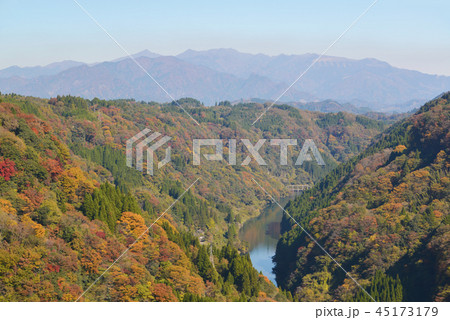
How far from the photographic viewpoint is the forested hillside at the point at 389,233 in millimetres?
54094

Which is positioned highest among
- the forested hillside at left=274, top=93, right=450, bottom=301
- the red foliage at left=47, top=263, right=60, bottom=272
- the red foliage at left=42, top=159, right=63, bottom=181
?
the red foliage at left=42, top=159, right=63, bottom=181

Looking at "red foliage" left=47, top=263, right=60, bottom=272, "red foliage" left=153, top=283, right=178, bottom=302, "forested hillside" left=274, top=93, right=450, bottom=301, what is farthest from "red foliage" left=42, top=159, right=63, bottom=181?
"forested hillside" left=274, top=93, right=450, bottom=301

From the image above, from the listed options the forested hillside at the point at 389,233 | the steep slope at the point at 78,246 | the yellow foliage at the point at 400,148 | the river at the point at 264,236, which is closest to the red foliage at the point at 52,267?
the steep slope at the point at 78,246

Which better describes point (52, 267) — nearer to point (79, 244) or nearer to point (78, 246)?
point (78, 246)

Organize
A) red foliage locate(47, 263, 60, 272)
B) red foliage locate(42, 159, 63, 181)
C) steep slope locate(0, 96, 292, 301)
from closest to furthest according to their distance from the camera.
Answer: steep slope locate(0, 96, 292, 301), red foliage locate(47, 263, 60, 272), red foliage locate(42, 159, 63, 181)

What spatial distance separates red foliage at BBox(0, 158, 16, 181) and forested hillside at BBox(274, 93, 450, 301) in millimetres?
30840

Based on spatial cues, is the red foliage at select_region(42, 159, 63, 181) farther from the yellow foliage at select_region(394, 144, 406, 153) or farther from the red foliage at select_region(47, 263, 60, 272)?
the yellow foliage at select_region(394, 144, 406, 153)

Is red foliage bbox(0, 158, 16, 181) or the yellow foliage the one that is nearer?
red foliage bbox(0, 158, 16, 181)

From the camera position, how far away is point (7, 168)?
1868 inches

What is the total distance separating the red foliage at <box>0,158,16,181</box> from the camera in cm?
4697

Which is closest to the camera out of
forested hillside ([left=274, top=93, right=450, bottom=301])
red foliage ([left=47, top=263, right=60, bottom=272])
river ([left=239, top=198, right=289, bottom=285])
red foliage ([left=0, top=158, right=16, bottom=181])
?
red foliage ([left=47, top=263, right=60, bottom=272])

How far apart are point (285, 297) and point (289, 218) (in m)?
50.8

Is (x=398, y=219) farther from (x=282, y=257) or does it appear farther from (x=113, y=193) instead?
(x=113, y=193)

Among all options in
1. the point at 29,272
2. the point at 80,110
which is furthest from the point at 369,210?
the point at 80,110
